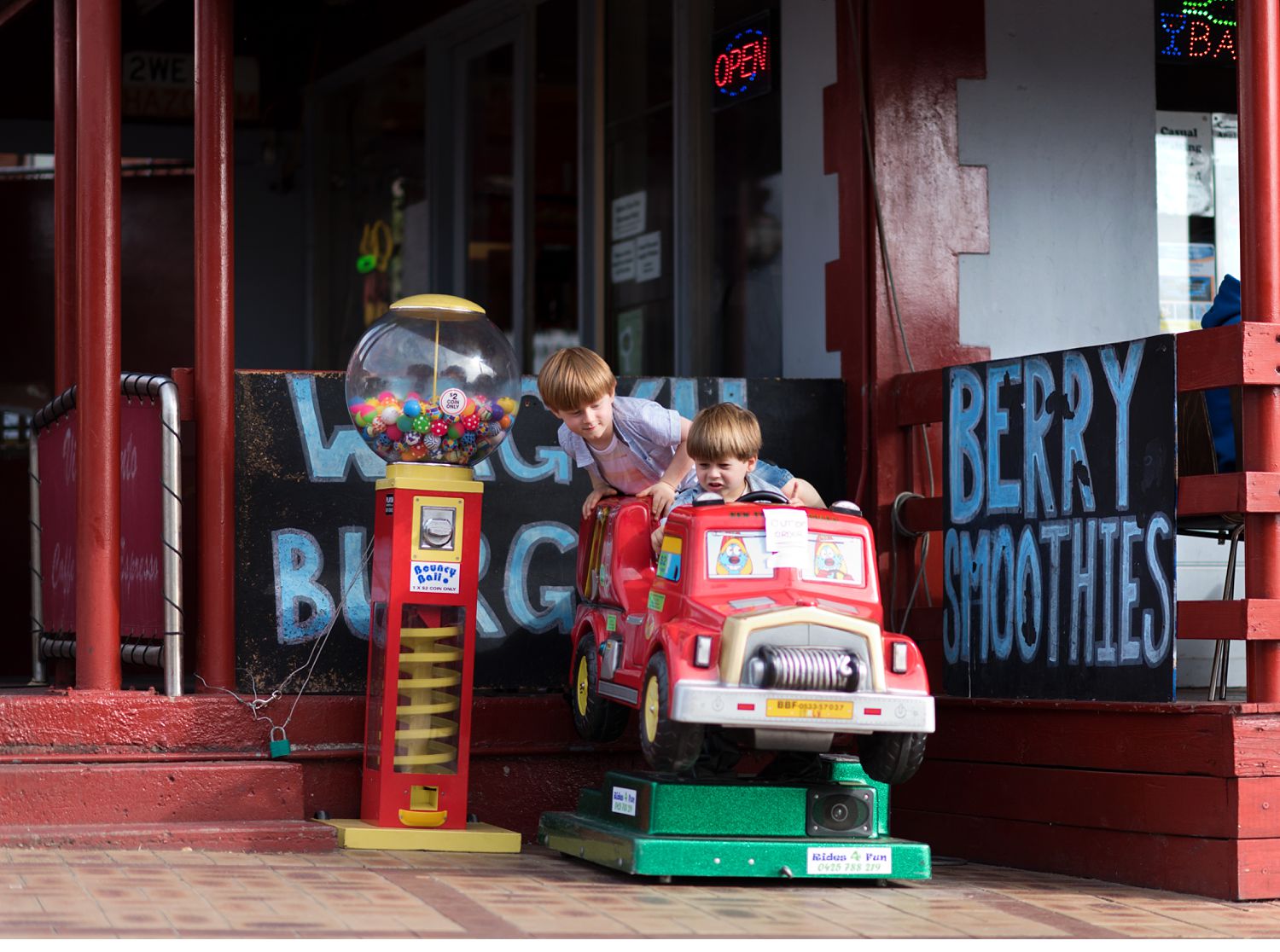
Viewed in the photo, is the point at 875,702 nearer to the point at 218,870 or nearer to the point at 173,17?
the point at 218,870

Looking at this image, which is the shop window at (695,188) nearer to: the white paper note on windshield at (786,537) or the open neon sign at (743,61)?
the open neon sign at (743,61)

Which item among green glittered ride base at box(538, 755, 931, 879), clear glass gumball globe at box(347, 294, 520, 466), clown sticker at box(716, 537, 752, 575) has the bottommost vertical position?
green glittered ride base at box(538, 755, 931, 879)

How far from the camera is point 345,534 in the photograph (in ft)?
24.8

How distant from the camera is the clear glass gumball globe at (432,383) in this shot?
6.85 m

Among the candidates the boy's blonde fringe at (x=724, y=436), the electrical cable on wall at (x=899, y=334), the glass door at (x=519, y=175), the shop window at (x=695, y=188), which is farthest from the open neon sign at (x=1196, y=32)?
the boy's blonde fringe at (x=724, y=436)

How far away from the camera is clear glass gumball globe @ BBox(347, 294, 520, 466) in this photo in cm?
685

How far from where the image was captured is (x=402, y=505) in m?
6.92

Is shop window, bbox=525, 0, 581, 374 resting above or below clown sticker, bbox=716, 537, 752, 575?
above

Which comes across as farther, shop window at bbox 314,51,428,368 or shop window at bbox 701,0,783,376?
shop window at bbox 314,51,428,368

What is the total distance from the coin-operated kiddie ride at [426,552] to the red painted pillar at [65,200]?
2427 millimetres

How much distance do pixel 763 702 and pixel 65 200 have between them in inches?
185

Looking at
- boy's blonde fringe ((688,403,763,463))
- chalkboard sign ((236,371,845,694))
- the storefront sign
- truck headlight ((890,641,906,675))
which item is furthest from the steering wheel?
the storefront sign

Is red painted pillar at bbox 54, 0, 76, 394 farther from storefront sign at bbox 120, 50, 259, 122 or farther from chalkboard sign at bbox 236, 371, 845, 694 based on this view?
storefront sign at bbox 120, 50, 259, 122

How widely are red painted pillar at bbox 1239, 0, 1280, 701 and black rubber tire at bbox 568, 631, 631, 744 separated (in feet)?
7.22
